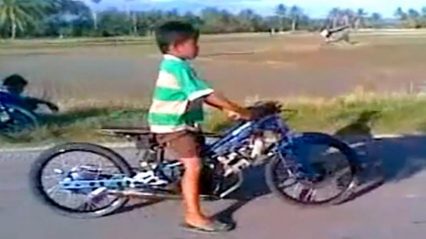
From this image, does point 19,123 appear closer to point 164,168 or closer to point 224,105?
point 164,168

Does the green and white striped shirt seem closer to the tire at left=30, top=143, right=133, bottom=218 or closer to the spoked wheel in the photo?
the tire at left=30, top=143, right=133, bottom=218

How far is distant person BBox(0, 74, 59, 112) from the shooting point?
10.2 metres

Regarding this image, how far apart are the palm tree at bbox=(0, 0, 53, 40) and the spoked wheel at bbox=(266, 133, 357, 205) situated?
6.93 m

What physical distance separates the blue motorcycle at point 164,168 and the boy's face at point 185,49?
1.95 feet

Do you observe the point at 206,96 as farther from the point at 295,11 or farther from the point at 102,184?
the point at 295,11

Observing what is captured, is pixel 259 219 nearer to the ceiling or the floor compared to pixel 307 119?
nearer to the ceiling

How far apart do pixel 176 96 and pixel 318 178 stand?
1.29m

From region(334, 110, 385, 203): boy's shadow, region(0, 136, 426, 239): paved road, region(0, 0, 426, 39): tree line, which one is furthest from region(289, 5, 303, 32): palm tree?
region(0, 136, 426, 239): paved road

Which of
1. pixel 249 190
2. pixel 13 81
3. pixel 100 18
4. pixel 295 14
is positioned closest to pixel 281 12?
pixel 295 14

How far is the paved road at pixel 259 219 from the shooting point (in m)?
6.10

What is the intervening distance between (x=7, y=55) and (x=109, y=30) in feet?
4.93

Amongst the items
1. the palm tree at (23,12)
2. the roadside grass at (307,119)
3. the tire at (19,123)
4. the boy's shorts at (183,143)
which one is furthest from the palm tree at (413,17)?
the boy's shorts at (183,143)

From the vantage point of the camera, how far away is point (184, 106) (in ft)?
20.2

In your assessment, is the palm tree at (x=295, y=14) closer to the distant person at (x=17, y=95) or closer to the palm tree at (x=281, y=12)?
the palm tree at (x=281, y=12)
